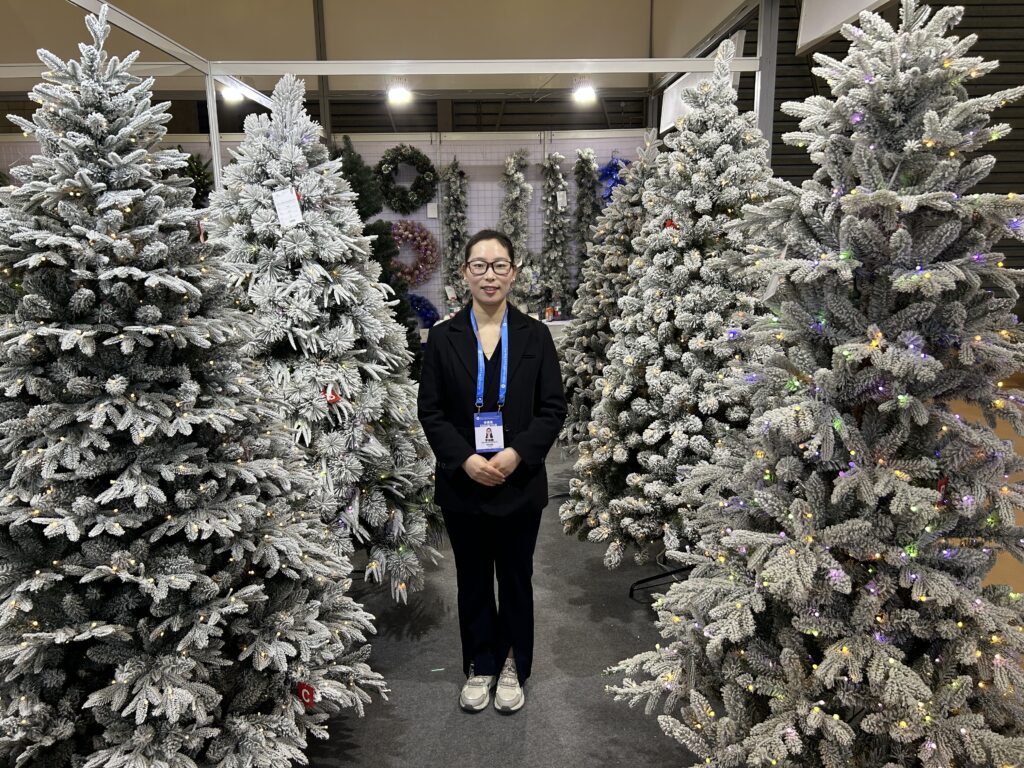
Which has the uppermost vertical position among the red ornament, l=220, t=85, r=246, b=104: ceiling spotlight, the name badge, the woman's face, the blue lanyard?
l=220, t=85, r=246, b=104: ceiling spotlight

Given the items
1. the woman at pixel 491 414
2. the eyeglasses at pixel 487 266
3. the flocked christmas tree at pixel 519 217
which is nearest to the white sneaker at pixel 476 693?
the woman at pixel 491 414

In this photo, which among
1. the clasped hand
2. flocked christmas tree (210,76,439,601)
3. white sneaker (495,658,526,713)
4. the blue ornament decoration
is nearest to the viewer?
the clasped hand

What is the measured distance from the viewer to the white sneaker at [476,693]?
8.75 ft

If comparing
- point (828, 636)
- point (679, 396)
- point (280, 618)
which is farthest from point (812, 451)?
point (280, 618)

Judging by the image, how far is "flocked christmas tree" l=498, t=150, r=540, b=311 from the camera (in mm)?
6078

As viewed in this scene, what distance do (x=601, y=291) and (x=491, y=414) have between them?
252 cm

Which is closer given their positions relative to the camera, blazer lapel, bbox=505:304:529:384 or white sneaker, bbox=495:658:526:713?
blazer lapel, bbox=505:304:529:384

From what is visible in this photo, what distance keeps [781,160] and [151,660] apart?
24.5 ft

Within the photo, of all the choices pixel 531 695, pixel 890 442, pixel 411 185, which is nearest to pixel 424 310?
pixel 411 185

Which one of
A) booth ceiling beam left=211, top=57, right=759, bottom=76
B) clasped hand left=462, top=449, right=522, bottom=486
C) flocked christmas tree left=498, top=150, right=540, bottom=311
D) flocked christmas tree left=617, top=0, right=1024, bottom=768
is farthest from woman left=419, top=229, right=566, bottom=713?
flocked christmas tree left=498, top=150, right=540, bottom=311

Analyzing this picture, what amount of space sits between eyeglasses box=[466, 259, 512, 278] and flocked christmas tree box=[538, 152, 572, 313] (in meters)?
3.95

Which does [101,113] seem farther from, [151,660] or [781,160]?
[781,160]

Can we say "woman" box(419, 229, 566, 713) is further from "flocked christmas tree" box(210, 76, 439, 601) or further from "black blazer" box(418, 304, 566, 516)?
"flocked christmas tree" box(210, 76, 439, 601)

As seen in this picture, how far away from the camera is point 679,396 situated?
9.90 ft
